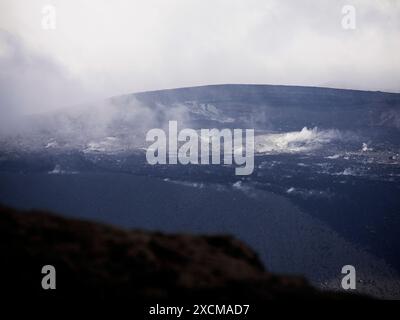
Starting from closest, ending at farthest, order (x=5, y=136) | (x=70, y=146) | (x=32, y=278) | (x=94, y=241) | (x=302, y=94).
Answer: (x=32, y=278) → (x=94, y=241) → (x=5, y=136) → (x=70, y=146) → (x=302, y=94)

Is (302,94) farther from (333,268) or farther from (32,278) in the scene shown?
(32,278)

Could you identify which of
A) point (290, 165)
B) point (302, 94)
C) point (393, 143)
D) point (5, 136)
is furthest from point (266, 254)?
point (302, 94)

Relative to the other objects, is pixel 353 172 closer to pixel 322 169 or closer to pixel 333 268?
pixel 322 169

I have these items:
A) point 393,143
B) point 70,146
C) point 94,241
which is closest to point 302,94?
point 393,143
